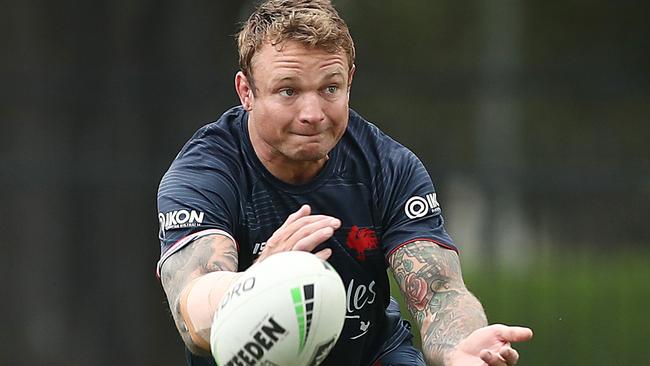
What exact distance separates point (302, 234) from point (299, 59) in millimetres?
899

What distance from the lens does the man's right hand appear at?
4.55m

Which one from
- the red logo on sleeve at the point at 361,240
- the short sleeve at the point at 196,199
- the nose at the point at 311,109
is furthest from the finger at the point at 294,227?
the red logo on sleeve at the point at 361,240

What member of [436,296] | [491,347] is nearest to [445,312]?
[436,296]

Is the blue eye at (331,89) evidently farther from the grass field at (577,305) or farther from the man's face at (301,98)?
the grass field at (577,305)

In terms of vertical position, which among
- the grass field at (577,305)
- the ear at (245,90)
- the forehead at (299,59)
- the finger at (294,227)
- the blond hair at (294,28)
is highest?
the blond hair at (294,28)

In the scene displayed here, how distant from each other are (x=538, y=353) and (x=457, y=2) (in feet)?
12.7

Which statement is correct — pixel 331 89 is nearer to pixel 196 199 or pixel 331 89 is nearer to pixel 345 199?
pixel 345 199

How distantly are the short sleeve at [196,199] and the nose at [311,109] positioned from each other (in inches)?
19.3

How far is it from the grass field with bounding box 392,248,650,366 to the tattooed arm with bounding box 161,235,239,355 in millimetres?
6072

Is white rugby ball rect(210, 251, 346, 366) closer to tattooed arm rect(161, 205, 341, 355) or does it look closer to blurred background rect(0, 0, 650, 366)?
tattooed arm rect(161, 205, 341, 355)

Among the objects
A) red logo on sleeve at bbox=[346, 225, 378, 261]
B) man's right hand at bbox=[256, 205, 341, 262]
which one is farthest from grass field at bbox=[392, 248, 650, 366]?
man's right hand at bbox=[256, 205, 341, 262]

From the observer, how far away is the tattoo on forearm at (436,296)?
502 cm

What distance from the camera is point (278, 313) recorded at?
167 inches

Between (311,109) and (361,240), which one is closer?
(311,109)
